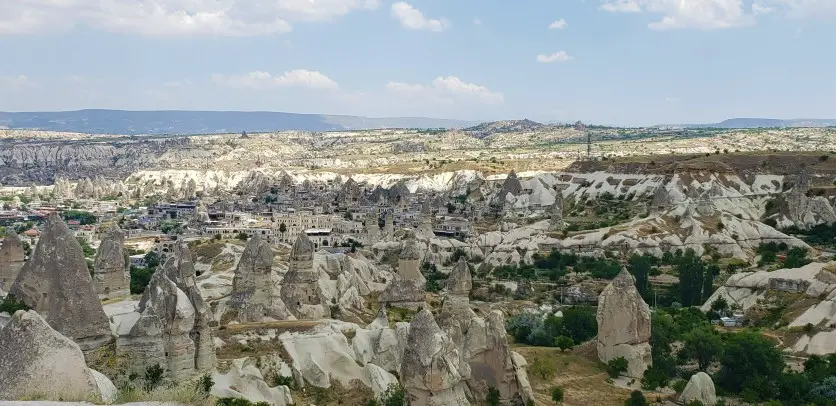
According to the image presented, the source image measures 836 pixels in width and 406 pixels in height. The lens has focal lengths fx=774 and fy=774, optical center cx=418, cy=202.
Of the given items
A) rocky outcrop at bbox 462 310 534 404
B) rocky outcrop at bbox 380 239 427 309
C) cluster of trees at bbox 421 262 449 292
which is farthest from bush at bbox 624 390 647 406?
cluster of trees at bbox 421 262 449 292

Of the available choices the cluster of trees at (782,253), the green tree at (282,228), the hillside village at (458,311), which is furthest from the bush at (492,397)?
the green tree at (282,228)

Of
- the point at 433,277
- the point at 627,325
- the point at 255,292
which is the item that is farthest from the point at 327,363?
the point at 433,277

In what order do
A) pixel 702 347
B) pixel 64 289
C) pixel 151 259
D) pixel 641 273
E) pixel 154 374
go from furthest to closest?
pixel 151 259 < pixel 641 273 < pixel 702 347 < pixel 64 289 < pixel 154 374

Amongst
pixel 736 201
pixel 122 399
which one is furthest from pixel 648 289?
pixel 122 399

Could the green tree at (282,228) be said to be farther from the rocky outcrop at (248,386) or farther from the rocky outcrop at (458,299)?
the rocky outcrop at (248,386)

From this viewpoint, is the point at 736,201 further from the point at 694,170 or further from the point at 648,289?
the point at 648,289

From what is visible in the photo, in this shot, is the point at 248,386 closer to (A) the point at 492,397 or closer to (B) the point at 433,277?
(A) the point at 492,397

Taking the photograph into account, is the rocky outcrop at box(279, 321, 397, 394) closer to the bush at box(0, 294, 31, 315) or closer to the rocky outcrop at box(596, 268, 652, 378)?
the bush at box(0, 294, 31, 315)
